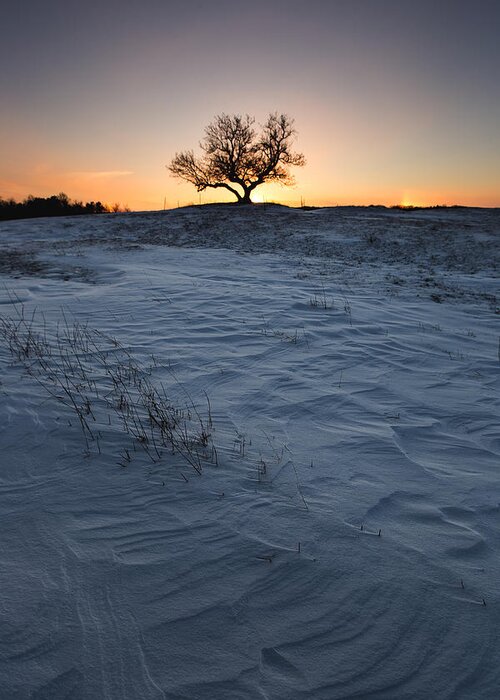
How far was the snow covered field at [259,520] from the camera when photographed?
Answer: 1656 millimetres

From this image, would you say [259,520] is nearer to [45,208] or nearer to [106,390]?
[106,390]

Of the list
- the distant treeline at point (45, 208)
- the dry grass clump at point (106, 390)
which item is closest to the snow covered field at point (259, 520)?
the dry grass clump at point (106, 390)

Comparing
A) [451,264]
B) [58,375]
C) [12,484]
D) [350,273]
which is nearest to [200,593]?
[12,484]

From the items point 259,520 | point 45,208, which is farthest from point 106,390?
point 45,208

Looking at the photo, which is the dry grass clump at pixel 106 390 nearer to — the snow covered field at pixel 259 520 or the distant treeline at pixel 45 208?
the snow covered field at pixel 259 520

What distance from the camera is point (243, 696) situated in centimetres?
155

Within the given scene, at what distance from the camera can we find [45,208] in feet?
89.7

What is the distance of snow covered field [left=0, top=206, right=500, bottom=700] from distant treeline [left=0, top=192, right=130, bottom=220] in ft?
77.7

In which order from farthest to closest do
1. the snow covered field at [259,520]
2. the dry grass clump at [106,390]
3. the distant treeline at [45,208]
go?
the distant treeline at [45,208] → the dry grass clump at [106,390] → the snow covered field at [259,520]

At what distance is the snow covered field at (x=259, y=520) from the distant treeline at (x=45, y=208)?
77.7 ft

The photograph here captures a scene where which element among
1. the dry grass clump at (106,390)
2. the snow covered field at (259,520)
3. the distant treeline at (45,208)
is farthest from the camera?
the distant treeline at (45,208)

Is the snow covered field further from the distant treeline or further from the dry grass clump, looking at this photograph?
the distant treeline

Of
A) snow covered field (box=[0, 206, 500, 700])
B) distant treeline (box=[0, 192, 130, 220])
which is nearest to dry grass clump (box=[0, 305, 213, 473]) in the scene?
snow covered field (box=[0, 206, 500, 700])

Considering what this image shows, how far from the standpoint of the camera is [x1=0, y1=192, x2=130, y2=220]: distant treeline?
25.7 m
